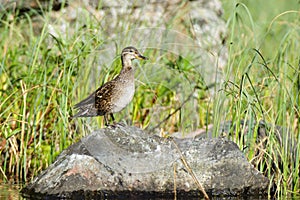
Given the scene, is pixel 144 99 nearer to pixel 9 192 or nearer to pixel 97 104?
pixel 97 104

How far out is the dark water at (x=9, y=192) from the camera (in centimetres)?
615

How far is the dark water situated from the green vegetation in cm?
17

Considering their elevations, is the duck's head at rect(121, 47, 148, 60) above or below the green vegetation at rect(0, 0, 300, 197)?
above

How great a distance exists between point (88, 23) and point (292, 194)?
2741 millimetres

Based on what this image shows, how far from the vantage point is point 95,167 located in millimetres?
6102

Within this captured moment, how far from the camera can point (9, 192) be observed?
252 inches

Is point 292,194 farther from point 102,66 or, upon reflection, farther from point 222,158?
point 102,66

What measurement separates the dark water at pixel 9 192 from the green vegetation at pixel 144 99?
0.56 feet

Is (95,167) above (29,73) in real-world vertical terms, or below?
below

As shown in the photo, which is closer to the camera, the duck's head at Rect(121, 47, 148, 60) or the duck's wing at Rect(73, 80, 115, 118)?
the duck's wing at Rect(73, 80, 115, 118)

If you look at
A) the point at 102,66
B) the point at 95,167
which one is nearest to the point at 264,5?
the point at 102,66

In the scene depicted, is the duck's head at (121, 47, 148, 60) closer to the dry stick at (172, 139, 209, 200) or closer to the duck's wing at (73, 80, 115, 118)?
the duck's wing at (73, 80, 115, 118)

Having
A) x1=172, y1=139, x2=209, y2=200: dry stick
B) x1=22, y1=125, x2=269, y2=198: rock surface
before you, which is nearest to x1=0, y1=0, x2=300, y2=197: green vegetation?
x1=22, y1=125, x2=269, y2=198: rock surface

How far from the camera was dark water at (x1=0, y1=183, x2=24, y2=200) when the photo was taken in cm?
615
